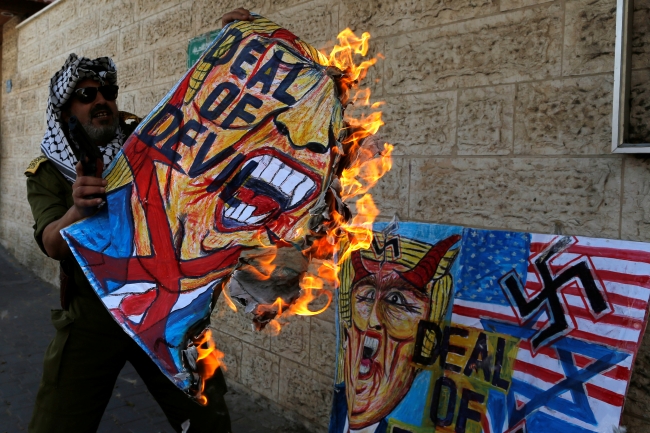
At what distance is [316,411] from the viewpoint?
3.87m

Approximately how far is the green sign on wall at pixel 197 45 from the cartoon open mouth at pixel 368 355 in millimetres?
3191

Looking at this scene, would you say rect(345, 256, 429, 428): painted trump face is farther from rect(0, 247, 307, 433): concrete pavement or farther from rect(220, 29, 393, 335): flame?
rect(0, 247, 307, 433): concrete pavement

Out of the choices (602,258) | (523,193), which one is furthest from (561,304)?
(523,193)

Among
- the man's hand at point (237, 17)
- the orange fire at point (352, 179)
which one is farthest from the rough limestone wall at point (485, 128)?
the man's hand at point (237, 17)

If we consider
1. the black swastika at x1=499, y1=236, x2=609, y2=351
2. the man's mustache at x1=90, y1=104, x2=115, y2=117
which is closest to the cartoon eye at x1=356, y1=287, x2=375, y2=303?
the black swastika at x1=499, y1=236, x2=609, y2=351

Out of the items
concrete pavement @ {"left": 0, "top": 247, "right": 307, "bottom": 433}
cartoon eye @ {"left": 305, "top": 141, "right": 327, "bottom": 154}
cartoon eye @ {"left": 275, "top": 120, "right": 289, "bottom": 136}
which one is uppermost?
cartoon eye @ {"left": 275, "top": 120, "right": 289, "bottom": 136}

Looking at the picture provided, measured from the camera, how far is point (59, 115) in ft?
8.92

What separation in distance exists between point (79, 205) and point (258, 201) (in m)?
0.80

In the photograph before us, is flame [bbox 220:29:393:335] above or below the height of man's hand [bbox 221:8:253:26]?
below

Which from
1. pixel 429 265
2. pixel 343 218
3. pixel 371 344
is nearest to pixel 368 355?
pixel 371 344

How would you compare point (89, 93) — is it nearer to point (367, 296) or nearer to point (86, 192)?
point (86, 192)

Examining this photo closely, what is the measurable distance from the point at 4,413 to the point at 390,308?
3282 mm

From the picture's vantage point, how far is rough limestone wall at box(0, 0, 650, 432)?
239cm

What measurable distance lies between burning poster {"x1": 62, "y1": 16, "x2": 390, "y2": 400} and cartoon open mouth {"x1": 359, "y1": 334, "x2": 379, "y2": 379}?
787mm
